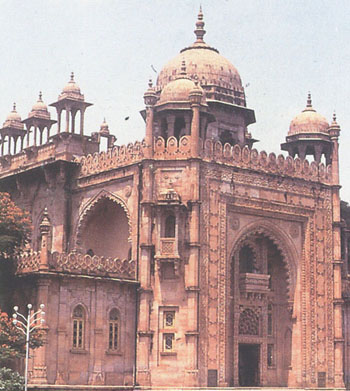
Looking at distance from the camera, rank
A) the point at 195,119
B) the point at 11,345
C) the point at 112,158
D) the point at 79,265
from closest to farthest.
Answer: the point at 11,345 < the point at 79,265 < the point at 195,119 < the point at 112,158

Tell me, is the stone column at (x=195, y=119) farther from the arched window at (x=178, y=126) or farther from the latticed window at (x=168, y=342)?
the latticed window at (x=168, y=342)

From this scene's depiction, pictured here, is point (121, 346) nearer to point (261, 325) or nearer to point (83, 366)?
point (83, 366)

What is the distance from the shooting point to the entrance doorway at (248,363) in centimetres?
3619

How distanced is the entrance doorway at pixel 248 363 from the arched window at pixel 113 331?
18.1ft

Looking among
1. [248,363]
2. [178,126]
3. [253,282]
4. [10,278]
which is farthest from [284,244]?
[10,278]

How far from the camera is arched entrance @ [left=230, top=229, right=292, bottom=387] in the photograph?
3569 centimetres

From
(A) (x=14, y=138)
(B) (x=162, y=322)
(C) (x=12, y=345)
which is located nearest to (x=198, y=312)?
(B) (x=162, y=322)

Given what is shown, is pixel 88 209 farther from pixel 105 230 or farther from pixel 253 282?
pixel 253 282

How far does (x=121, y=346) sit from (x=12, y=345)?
15.5 feet

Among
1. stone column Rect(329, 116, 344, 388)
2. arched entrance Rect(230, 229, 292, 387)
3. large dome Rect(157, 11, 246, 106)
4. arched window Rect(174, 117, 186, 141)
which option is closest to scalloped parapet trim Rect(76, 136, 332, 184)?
stone column Rect(329, 116, 344, 388)

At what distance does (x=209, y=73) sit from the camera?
38.9 meters

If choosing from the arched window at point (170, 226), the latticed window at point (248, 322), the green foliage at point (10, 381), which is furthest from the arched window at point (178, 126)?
the green foliage at point (10, 381)

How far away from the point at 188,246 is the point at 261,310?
16.5ft

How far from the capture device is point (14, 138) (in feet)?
143
